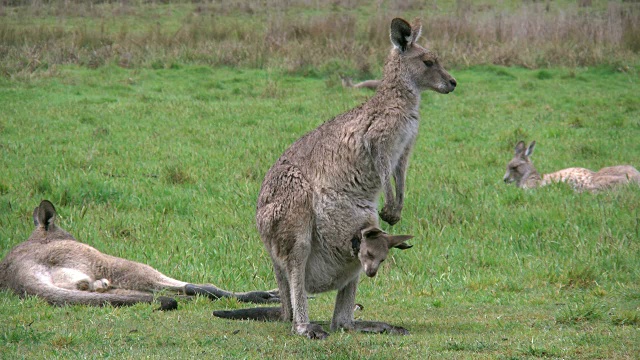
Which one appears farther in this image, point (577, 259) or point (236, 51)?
point (236, 51)

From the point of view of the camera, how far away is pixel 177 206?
33.8 feet

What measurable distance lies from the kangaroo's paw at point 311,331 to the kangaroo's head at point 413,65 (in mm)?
1989

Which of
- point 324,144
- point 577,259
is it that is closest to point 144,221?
point 324,144

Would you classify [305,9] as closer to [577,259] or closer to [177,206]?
[177,206]

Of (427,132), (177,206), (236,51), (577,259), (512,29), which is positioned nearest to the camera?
(577,259)

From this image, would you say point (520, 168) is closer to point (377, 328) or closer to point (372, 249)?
point (377, 328)

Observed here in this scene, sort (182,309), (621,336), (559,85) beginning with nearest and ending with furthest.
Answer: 1. (621,336)
2. (182,309)
3. (559,85)

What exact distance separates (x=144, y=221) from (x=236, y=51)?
1243 centimetres

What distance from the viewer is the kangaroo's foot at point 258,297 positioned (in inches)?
282

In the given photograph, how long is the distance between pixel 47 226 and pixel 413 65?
3813mm

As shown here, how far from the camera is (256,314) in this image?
21.2 ft

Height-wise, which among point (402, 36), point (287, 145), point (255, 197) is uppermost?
point (402, 36)

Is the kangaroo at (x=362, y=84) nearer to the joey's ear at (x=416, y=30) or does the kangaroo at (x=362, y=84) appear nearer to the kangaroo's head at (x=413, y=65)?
the joey's ear at (x=416, y=30)

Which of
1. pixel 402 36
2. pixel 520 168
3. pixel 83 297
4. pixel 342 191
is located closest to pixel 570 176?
pixel 520 168
